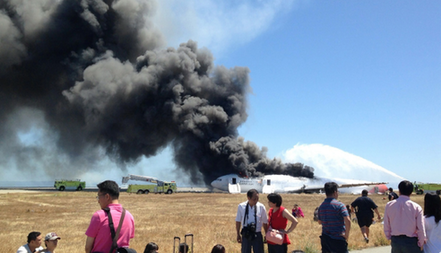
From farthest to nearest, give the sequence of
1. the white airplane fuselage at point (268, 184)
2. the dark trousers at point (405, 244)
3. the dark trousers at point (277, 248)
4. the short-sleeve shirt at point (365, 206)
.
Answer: the white airplane fuselage at point (268, 184)
the short-sleeve shirt at point (365, 206)
the dark trousers at point (277, 248)
the dark trousers at point (405, 244)

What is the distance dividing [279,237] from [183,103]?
5198 cm

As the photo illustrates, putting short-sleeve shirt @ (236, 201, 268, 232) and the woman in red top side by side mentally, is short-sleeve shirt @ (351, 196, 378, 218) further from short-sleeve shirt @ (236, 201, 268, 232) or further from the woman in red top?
short-sleeve shirt @ (236, 201, 268, 232)

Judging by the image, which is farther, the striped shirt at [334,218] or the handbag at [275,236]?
the handbag at [275,236]

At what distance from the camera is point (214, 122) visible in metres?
56.7

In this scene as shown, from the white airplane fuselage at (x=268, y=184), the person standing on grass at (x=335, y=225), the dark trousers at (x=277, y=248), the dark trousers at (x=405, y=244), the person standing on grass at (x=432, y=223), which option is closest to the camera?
the person standing on grass at (x=432, y=223)

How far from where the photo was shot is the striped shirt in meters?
6.14

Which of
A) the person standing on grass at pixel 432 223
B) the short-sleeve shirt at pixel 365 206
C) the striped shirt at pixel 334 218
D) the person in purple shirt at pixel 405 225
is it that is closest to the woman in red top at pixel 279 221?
the striped shirt at pixel 334 218

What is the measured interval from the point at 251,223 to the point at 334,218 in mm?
1564

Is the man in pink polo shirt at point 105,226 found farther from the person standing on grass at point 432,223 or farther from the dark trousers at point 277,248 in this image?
the person standing on grass at point 432,223

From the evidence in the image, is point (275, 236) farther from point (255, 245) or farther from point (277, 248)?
point (255, 245)

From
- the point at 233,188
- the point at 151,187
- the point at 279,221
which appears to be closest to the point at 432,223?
the point at 279,221

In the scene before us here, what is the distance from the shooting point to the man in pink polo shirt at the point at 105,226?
4.07 metres

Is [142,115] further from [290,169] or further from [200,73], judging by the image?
[290,169]

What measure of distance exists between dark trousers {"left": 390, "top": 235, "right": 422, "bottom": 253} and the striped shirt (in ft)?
2.83
